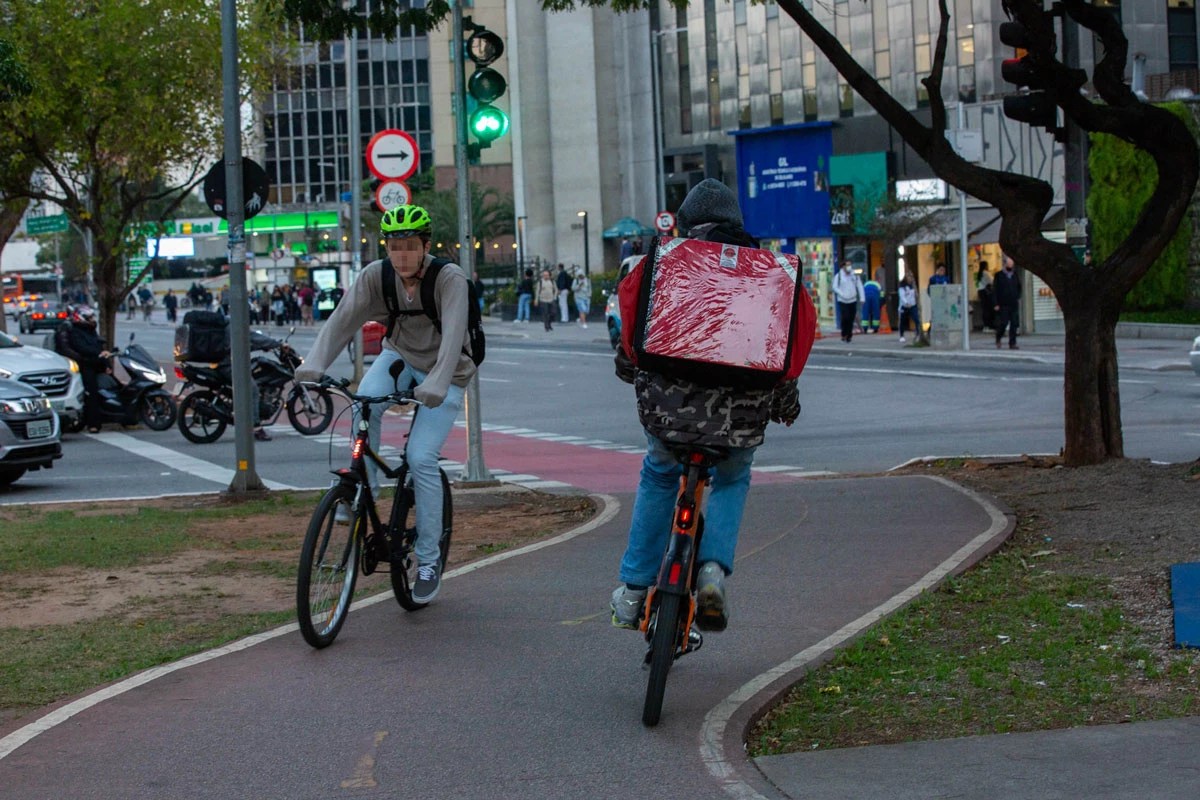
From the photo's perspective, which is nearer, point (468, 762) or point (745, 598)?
point (468, 762)

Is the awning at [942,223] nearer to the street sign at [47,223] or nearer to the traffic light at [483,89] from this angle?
the traffic light at [483,89]

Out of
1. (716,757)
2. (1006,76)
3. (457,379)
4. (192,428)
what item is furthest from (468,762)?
(192,428)

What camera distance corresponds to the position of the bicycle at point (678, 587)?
5473 mm

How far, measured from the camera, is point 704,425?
18.7 ft

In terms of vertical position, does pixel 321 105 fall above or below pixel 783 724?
above

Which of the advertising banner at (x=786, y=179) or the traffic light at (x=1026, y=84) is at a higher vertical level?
the advertising banner at (x=786, y=179)

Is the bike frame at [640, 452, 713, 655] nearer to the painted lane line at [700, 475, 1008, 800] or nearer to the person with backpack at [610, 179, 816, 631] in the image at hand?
the person with backpack at [610, 179, 816, 631]

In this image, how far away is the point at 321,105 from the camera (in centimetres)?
12675

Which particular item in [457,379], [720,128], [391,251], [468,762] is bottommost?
[468,762]

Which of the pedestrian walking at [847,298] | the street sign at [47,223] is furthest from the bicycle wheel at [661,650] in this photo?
the street sign at [47,223]

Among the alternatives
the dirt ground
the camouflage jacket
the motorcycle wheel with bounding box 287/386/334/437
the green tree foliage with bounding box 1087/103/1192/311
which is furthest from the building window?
the camouflage jacket

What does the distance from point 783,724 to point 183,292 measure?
5022 inches

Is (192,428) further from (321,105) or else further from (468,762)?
(321,105)

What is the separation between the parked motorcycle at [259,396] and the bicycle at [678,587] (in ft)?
48.1
